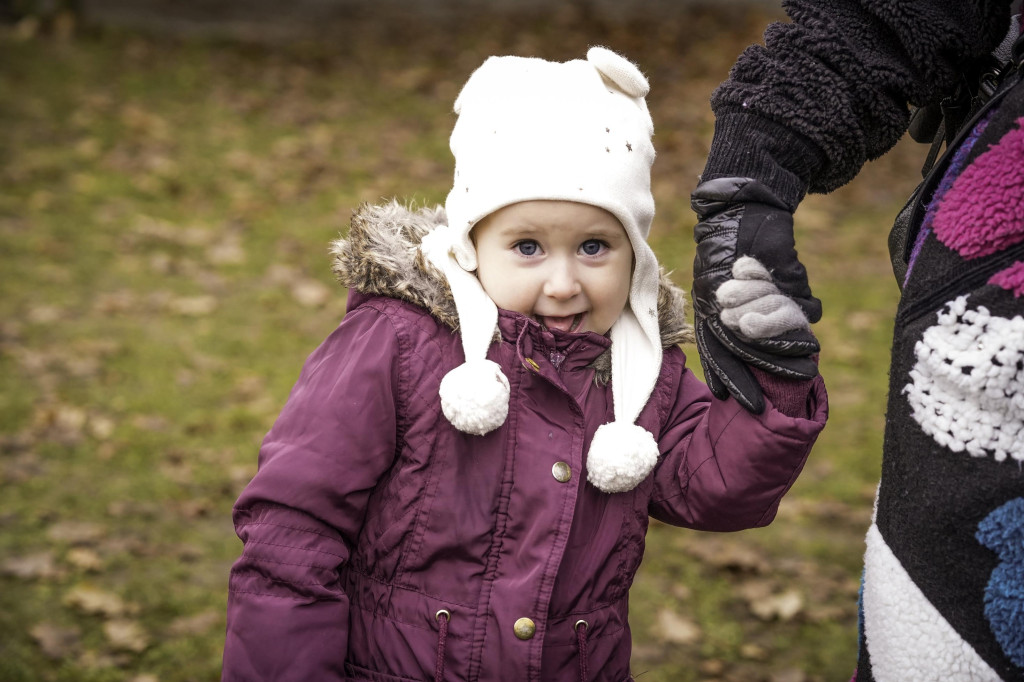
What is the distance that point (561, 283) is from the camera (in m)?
1.95

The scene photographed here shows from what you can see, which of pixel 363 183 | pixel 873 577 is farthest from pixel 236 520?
pixel 363 183

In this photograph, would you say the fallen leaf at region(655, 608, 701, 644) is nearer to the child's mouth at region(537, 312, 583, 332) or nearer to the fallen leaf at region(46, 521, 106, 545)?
the child's mouth at region(537, 312, 583, 332)

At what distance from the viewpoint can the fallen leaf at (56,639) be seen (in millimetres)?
3521

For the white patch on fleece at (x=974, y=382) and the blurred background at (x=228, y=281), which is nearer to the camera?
the white patch on fleece at (x=974, y=382)

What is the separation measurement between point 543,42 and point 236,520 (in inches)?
385

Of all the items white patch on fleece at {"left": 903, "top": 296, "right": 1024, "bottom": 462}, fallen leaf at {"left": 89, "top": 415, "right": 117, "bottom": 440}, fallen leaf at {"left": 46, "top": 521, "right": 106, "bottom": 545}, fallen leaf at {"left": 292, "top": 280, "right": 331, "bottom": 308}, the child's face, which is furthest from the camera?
fallen leaf at {"left": 292, "top": 280, "right": 331, "bottom": 308}

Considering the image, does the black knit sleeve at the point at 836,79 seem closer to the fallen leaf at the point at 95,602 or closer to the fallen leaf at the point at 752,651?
the fallen leaf at the point at 752,651

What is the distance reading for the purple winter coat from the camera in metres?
1.88

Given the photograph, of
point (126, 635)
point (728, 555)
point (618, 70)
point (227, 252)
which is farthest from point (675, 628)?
point (227, 252)

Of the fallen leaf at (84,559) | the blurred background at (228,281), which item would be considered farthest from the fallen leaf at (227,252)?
the fallen leaf at (84,559)

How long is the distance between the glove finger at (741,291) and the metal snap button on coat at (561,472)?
1.67ft

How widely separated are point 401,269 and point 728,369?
0.68 metres

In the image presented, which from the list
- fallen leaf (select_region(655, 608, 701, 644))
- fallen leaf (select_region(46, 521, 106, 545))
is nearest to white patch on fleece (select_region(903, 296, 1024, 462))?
fallen leaf (select_region(655, 608, 701, 644))

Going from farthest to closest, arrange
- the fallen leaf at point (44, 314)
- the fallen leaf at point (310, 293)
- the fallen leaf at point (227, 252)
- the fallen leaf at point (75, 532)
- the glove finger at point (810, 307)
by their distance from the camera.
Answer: the fallen leaf at point (227, 252)
the fallen leaf at point (310, 293)
the fallen leaf at point (44, 314)
the fallen leaf at point (75, 532)
the glove finger at point (810, 307)
